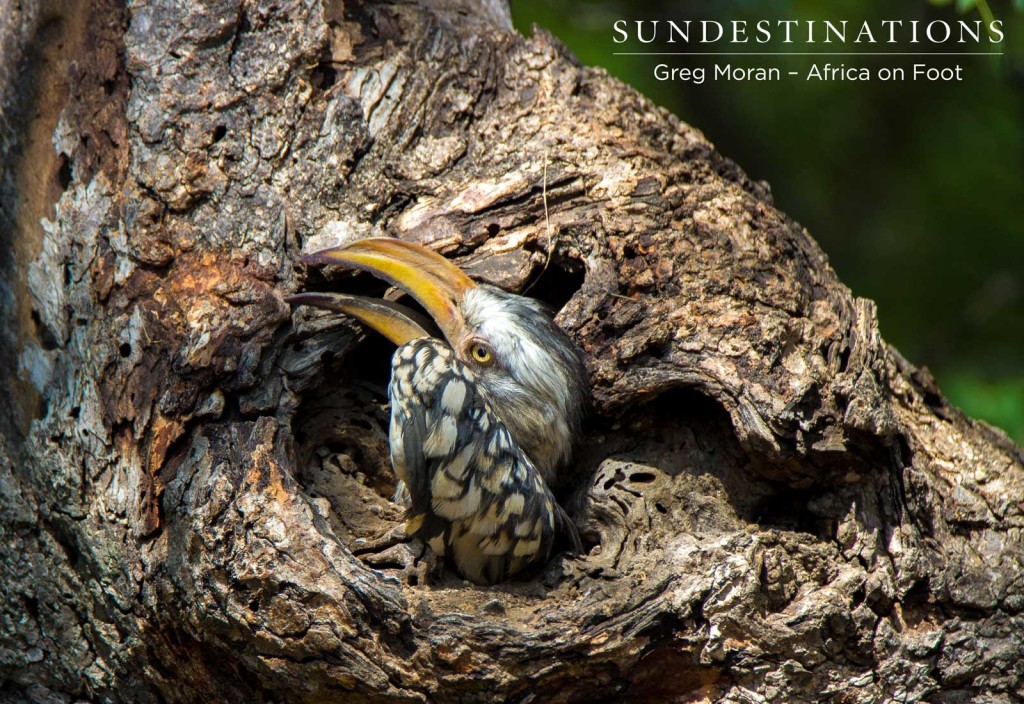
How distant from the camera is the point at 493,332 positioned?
282 cm

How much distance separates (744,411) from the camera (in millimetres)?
2527

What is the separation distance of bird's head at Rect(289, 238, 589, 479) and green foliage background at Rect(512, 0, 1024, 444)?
346 cm

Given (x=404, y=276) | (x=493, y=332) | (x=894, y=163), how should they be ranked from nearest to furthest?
(x=404, y=276) < (x=493, y=332) < (x=894, y=163)

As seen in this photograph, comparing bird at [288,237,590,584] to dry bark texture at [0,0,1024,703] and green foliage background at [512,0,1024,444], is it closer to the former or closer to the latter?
dry bark texture at [0,0,1024,703]

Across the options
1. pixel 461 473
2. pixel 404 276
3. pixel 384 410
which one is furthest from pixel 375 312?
pixel 461 473

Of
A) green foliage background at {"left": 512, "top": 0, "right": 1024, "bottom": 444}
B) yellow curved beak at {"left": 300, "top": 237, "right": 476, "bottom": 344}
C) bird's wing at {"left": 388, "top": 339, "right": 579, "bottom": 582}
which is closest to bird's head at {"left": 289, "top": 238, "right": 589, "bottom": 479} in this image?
yellow curved beak at {"left": 300, "top": 237, "right": 476, "bottom": 344}

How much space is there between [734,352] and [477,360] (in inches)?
28.8

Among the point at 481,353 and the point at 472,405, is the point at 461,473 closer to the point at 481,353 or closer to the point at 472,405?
the point at 472,405

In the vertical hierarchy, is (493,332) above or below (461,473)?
above

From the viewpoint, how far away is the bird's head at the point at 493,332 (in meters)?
2.70

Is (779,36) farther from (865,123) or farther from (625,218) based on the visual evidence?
(625,218)

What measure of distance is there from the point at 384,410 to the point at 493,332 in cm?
37

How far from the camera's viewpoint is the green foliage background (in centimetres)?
602

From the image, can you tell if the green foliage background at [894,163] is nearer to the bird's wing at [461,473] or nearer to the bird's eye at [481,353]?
the bird's eye at [481,353]
